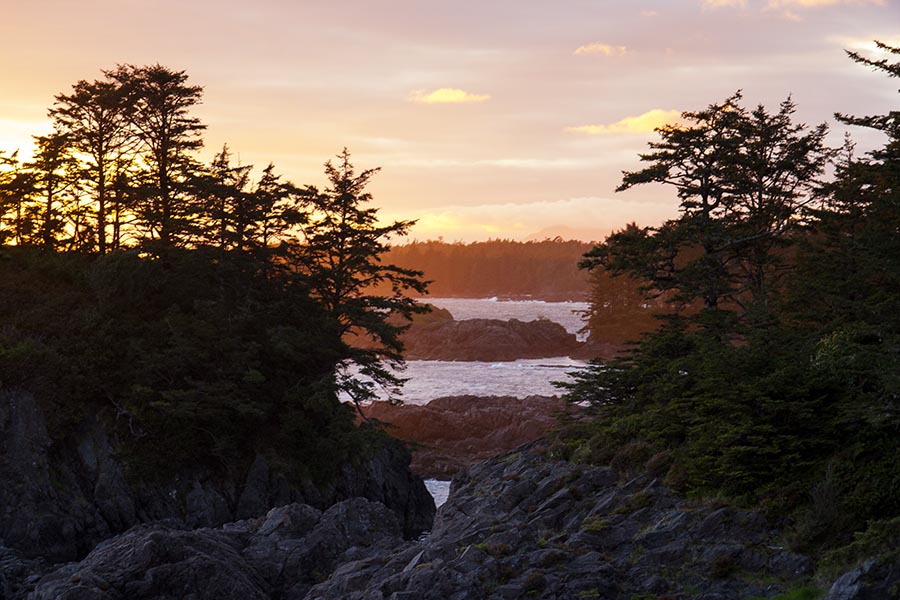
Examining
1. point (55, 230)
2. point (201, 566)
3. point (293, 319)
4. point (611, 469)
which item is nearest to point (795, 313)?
point (611, 469)

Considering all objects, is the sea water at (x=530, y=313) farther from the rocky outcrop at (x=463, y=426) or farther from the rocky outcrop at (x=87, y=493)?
the rocky outcrop at (x=87, y=493)

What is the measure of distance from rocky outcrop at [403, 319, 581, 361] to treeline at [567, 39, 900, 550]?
67.5 meters

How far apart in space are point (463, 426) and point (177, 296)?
2409cm

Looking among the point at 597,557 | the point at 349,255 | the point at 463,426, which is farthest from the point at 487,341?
the point at 597,557

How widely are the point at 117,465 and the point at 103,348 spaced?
6.04m

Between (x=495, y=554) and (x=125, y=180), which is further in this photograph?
(x=125, y=180)

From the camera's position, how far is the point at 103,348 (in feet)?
119

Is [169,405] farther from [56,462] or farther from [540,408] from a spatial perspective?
[540,408]

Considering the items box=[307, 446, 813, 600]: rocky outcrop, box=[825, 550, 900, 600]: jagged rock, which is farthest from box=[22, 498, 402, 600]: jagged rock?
box=[825, 550, 900, 600]: jagged rock

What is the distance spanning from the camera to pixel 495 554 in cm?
1596

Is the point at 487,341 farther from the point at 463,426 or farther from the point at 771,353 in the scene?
the point at 771,353

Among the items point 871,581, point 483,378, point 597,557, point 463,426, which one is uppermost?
point 871,581

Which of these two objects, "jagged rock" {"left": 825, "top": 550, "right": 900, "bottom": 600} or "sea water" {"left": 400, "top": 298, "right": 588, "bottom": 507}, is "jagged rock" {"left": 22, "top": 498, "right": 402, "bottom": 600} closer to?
"jagged rock" {"left": 825, "top": 550, "right": 900, "bottom": 600}

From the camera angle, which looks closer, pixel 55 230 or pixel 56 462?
pixel 56 462
